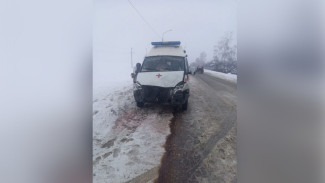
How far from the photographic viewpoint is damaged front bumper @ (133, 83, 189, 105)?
62.0 inches

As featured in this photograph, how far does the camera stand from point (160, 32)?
160 cm

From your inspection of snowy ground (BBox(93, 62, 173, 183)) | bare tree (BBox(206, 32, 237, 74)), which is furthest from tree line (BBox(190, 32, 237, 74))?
snowy ground (BBox(93, 62, 173, 183))

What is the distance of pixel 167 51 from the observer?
1602mm

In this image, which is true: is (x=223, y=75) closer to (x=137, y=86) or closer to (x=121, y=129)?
(x=137, y=86)

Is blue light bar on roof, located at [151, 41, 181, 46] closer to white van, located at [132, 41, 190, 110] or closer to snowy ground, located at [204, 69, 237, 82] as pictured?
white van, located at [132, 41, 190, 110]

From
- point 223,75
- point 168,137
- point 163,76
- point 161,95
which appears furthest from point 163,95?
point 223,75

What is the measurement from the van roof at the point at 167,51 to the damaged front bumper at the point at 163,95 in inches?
9.3

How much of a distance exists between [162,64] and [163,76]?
87 mm

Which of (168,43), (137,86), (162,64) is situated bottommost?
(137,86)

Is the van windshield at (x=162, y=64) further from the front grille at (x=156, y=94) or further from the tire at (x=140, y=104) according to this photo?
the tire at (x=140, y=104)

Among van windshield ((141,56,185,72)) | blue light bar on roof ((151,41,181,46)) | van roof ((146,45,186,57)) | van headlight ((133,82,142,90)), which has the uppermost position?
blue light bar on roof ((151,41,181,46))

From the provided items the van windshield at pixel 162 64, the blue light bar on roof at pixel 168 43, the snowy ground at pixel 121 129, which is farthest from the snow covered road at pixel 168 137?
the blue light bar on roof at pixel 168 43
